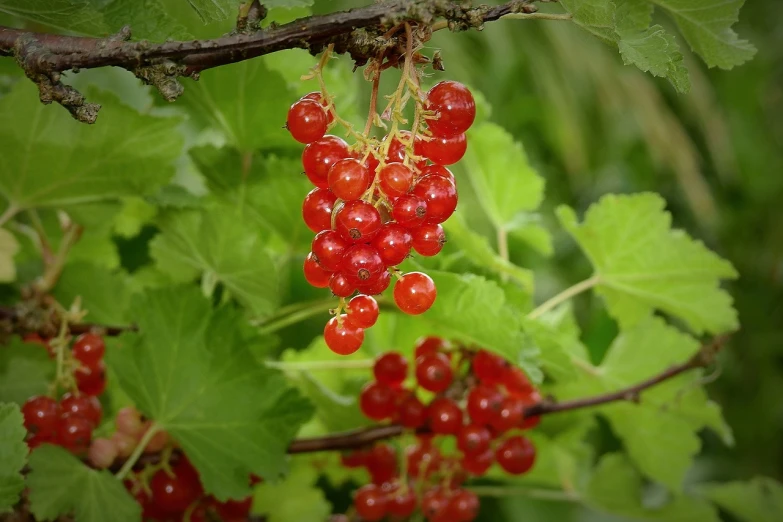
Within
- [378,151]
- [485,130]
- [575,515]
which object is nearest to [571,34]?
[575,515]

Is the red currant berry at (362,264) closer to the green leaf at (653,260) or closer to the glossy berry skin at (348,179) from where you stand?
the glossy berry skin at (348,179)

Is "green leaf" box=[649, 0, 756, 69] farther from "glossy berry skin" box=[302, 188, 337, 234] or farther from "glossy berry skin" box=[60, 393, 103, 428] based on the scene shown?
"glossy berry skin" box=[60, 393, 103, 428]

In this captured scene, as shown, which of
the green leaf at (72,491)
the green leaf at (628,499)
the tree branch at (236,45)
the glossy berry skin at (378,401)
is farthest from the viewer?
the green leaf at (628,499)

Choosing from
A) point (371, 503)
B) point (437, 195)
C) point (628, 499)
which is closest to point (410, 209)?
point (437, 195)

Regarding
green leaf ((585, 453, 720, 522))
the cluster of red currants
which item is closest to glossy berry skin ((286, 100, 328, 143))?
the cluster of red currants

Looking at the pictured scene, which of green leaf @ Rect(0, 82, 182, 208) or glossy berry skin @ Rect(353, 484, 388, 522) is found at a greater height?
green leaf @ Rect(0, 82, 182, 208)

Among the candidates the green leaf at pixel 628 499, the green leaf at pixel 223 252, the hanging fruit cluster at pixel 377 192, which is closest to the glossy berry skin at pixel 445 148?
the hanging fruit cluster at pixel 377 192
